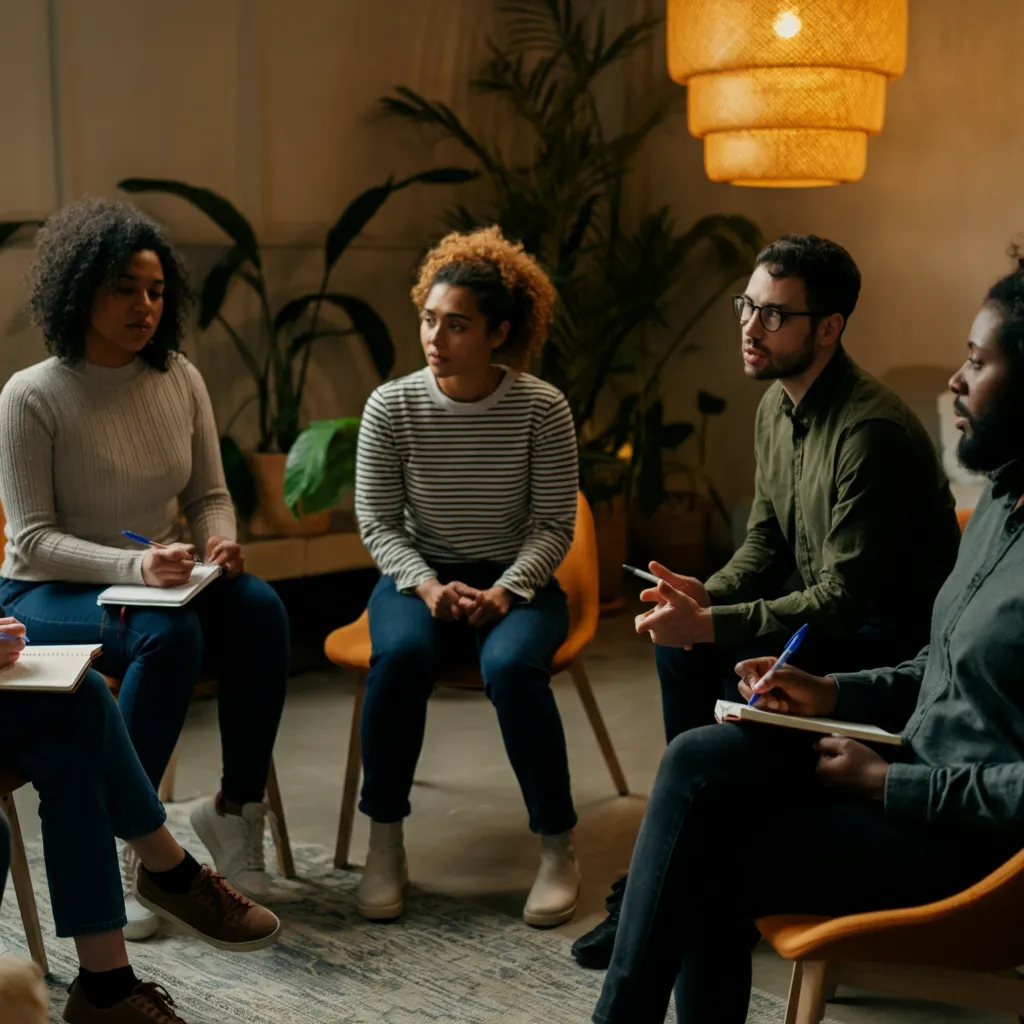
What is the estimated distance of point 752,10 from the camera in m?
3.48

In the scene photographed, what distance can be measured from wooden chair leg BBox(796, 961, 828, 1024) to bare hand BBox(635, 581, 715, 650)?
790 mm

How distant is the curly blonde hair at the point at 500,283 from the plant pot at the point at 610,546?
1982mm

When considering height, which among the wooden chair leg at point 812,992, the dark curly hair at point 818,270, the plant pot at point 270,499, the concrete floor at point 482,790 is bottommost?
the concrete floor at point 482,790

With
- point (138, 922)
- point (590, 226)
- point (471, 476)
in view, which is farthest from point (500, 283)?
point (590, 226)

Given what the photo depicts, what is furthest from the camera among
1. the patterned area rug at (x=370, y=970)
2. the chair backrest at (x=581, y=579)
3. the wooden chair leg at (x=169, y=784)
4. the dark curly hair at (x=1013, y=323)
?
the wooden chair leg at (x=169, y=784)

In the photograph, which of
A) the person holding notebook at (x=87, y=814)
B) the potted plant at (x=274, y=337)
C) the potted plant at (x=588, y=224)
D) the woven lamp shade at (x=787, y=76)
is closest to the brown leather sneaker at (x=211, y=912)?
the person holding notebook at (x=87, y=814)

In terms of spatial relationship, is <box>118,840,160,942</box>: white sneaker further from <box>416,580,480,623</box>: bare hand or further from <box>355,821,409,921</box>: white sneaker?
<box>416,580,480,623</box>: bare hand

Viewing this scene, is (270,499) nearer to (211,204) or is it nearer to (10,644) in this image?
(211,204)

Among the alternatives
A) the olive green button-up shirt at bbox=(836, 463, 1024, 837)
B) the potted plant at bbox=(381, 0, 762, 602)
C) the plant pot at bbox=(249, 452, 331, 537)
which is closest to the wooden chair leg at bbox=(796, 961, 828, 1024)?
the olive green button-up shirt at bbox=(836, 463, 1024, 837)

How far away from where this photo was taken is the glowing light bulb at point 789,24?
3.44 meters

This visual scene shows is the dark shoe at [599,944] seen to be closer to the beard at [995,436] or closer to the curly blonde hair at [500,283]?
the beard at [995,436]

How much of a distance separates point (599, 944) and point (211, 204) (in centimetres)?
258

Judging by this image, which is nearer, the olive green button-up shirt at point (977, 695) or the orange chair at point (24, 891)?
the olive green button-up shirt at point (977, 695)

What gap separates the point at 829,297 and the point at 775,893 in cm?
114
